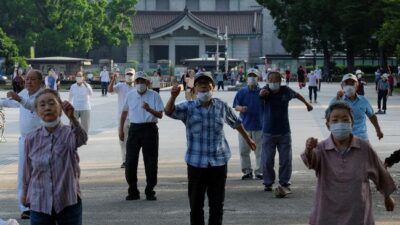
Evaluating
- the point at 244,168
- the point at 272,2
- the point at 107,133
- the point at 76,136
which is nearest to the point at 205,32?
the point at 272,2

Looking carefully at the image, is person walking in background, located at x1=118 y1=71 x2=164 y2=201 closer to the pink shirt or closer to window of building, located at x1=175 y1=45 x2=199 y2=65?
the pink shirt

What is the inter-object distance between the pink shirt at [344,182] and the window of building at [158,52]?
81361 mm

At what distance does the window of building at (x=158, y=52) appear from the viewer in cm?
8775

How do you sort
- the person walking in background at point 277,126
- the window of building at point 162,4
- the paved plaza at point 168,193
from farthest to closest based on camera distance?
1. the window of building at point 162,4
2. the person walking in background at point 277,126
3. the paved plaza at point 168,193

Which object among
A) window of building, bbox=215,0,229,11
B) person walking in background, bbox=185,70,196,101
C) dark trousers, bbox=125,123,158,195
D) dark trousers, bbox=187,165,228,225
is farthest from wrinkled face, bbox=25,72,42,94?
window of building, bbox=215,0,229,11

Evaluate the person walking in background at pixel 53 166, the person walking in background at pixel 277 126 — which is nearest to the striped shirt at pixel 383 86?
the person walking in background at pixel 277 126

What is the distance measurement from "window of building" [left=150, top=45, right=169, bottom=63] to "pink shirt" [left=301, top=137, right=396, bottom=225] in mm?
81361

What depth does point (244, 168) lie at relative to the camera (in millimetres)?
13477

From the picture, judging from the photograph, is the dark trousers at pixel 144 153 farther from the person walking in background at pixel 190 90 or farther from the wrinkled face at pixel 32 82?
the wrinkled face at pixel 32 82

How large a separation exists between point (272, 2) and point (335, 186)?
6519 cm

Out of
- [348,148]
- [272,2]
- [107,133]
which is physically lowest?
[107,133]

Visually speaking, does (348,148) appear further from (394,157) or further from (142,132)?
(142,132)

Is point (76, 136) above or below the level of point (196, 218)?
above

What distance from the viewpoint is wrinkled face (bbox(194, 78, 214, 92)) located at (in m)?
8.51
